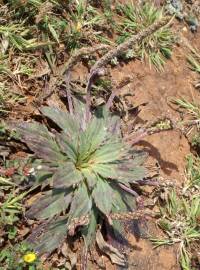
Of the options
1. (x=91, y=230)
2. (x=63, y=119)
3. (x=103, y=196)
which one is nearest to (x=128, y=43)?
(x=63, y=119)

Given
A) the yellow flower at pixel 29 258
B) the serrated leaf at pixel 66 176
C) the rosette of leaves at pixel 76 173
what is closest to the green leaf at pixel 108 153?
the rosette of leaves at pixel 76 173

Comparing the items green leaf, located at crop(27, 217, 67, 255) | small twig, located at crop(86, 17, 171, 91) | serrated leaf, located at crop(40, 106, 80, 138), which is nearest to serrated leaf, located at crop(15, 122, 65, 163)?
serrated leaf, located at crop(40, 106, 80, 138)

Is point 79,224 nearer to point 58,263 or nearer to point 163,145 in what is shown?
point 58,263

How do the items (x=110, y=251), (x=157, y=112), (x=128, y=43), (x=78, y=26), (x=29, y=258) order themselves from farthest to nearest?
(x=157, y=112), (x=78, y=26), (x=110, y=251), (x=128, y=43), (x=29, y=258)

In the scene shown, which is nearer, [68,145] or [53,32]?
[68,145]

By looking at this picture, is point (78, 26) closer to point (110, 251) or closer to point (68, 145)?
point (68, 145)

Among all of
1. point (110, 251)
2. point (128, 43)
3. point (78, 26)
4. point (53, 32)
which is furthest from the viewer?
point (78, 26)
